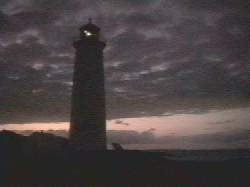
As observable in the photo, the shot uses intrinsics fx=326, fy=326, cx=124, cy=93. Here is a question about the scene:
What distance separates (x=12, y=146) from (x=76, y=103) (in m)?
6.89

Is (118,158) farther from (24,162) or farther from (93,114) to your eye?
(93,114)

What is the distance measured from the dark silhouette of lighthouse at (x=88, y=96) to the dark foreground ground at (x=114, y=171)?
660 cm

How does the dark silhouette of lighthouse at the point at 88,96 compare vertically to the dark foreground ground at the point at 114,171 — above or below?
above

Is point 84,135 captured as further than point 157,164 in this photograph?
Yes

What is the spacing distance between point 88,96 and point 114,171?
28.7 feet

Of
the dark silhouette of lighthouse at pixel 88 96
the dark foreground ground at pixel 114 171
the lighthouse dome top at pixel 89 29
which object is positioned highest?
the lighthouse dome top at pixel 89 29

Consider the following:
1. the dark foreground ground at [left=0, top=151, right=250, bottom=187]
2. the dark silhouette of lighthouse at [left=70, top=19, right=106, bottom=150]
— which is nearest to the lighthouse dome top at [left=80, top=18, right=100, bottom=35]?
the dark silhouette of lighthouse at [left=70, top=19, right=106, bottom=150]

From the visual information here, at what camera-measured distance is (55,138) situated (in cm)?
2247

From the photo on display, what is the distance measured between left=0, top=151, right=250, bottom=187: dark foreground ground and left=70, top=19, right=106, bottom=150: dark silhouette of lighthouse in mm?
6599

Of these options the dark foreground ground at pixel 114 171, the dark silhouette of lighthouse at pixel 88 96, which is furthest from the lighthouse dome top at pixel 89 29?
→ the dark foreground ground at pixel 114 171

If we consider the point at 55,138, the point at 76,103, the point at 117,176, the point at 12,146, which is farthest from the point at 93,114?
the point at 117,176

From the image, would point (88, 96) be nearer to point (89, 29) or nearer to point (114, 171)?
point (89, 29)

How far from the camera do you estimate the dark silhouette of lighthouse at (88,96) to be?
22.2 metres

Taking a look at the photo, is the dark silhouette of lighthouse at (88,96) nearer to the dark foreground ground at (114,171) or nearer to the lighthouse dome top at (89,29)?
the lighthouse dome top at (89,29)
